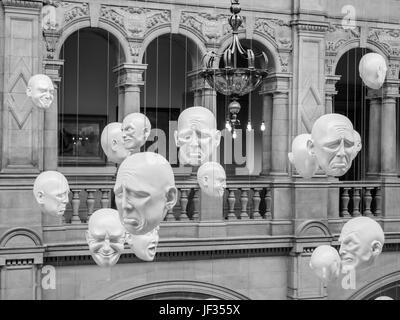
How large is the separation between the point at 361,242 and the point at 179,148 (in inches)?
132

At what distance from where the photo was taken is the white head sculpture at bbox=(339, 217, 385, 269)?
8.25m

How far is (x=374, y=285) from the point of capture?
1422 centimetres

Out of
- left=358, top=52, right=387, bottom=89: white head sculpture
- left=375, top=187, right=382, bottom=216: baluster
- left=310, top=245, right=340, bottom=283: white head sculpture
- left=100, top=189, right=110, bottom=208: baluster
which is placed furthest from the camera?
left=375, top=187, right=382, bottom=216: baluster

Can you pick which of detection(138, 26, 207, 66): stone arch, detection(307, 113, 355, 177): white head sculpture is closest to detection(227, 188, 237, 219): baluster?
detection(138, 26, 207, 66): stone arch

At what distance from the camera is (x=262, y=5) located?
1348cm

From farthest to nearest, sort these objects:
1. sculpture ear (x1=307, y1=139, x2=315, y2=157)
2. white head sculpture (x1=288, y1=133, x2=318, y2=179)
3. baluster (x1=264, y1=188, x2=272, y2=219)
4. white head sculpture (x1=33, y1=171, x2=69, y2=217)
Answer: baluster (x1=264, y1=188, x2=272, y2=219)
white head sculpture (x1=33, y1=171, x2=69, y2=217)
white head sculpture (x1=288, y1=133, x2=318, y2=179)
sculpture ear (x1=307, y1=139, x2=315, y2=157)

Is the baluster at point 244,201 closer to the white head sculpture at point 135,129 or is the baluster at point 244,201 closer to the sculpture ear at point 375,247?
the white head sculpture at point 135,129

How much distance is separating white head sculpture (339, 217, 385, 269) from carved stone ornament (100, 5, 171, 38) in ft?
18.6

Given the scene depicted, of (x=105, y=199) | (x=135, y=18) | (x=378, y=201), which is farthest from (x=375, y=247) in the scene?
(x=378, y=201)

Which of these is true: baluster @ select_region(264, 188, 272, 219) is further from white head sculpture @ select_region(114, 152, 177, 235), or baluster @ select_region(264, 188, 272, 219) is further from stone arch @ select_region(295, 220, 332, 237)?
white head sculpture @ select_region(114, 152, 177, 235)

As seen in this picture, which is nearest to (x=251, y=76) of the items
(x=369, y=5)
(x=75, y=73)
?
(x=369, y=5)

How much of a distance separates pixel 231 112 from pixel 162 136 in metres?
6.60

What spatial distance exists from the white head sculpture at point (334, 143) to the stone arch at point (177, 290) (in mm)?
5594

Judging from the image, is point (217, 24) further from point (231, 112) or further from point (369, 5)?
point (231, 112)
